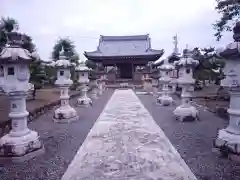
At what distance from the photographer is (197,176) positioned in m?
3.29

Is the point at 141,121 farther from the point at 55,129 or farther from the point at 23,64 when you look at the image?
the point at 23,64

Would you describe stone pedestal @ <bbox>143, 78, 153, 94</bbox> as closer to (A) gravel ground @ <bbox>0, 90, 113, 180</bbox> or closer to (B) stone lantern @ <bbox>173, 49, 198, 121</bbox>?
(B) stone lantern @ <bbox>173, 49, 198, 121</bbox>

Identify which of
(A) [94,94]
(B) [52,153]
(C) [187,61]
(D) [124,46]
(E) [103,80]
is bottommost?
(B) [52,153]

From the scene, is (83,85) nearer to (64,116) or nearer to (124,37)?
(64,116)

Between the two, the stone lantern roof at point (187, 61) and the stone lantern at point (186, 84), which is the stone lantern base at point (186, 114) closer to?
the stone lantern at point (186, 84)

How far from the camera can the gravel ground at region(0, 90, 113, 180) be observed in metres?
3.47

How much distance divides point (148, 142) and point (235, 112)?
1.74m

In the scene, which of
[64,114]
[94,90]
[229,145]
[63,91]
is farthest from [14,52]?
[94,90]

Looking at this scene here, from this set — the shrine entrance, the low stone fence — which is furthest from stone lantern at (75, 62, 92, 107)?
the shrine entrance

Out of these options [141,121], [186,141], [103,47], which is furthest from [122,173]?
[103,47]

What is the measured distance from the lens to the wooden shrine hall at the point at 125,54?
26.4 metres

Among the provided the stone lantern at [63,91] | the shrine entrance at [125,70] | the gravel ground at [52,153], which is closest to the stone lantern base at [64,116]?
the stone lantern at [63,91]

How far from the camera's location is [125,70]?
28.1 meters

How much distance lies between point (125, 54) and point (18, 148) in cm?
2378
